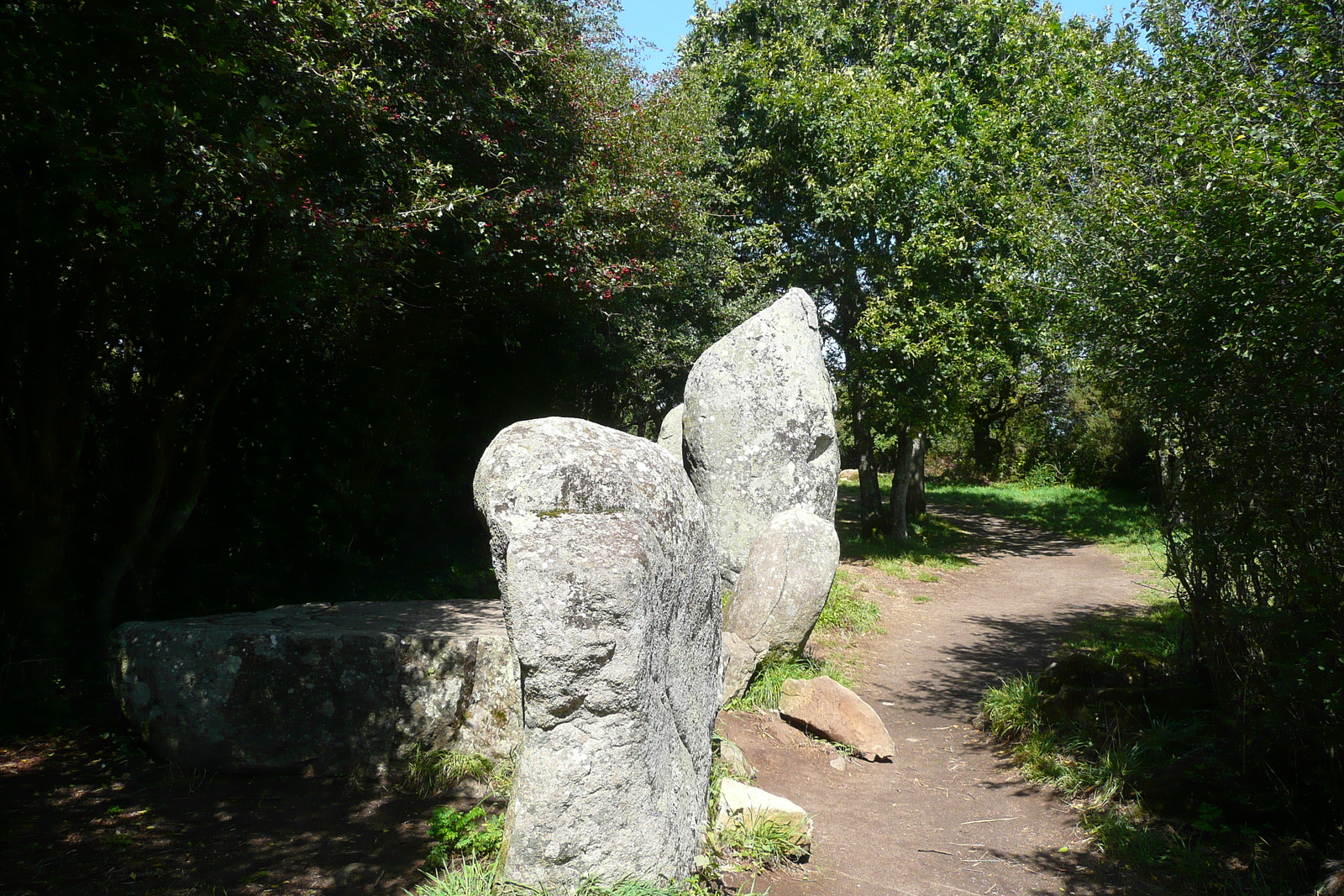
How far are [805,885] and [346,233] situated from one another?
5.14 meters

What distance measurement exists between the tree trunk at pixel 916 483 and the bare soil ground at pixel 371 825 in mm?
11169

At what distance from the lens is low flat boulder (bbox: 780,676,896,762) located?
20.5 feet

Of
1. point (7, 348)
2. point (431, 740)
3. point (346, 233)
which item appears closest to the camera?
point (431, 740)

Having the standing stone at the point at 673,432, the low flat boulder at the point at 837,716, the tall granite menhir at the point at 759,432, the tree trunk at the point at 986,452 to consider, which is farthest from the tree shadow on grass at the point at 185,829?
the tree trunk at the point at 986,452

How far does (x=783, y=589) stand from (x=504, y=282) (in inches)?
174

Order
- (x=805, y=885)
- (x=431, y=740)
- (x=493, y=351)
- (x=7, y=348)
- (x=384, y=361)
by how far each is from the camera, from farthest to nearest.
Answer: (x=493, y=351) → (x=384, y=361) → (x=7, y=348) → (x=431, y=740) → (x=805, y=885)

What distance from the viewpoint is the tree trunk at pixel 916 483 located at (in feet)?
58.8

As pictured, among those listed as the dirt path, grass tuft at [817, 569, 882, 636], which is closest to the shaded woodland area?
the dirt path

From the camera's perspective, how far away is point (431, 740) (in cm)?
502

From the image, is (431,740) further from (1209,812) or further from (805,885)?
(1209,812)

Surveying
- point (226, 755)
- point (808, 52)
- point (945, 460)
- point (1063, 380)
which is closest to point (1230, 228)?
point (226, 755)

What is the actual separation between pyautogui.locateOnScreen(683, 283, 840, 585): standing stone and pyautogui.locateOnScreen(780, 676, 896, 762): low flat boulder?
6.25ft

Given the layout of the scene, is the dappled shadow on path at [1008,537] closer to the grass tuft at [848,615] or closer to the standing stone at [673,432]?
the grass tuft at [848,615]

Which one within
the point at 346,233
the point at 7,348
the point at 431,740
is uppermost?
the point at 346,233
